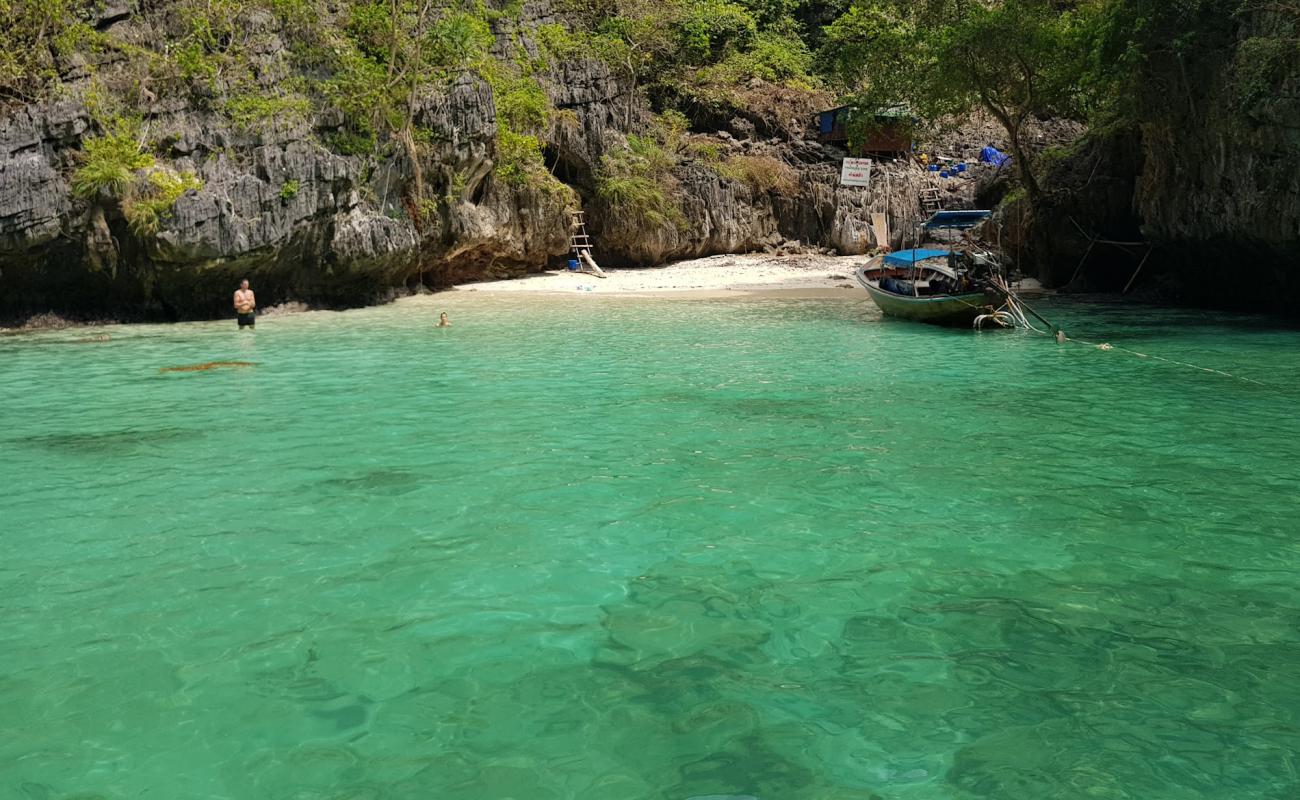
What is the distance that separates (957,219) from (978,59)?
16.7 feet

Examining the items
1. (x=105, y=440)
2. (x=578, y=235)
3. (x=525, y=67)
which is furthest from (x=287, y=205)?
(x=105, y=440)

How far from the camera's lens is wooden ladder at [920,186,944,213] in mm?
34219

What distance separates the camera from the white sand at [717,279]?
92.1 ft

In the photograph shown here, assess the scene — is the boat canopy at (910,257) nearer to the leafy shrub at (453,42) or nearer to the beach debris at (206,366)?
the leafy shrub at (453,42)

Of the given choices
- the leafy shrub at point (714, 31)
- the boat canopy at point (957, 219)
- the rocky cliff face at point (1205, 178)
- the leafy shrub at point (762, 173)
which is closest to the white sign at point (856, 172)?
the leafy shrub at point (762, 173)

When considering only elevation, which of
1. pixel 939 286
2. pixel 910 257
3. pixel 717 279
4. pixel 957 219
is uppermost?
pixel 957 219

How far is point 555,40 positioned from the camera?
31062 mm

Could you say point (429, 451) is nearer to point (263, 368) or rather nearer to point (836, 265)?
point (263, 368)

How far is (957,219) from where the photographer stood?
26688 mm

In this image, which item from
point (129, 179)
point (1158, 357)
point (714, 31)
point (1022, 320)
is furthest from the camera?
point (714, 31)

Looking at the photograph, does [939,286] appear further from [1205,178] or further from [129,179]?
[129,179]

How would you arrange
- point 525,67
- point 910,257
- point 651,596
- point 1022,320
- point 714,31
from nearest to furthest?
point 651,596 → point 1022,320 → point 910,257 → point 525,67 → point 714,31

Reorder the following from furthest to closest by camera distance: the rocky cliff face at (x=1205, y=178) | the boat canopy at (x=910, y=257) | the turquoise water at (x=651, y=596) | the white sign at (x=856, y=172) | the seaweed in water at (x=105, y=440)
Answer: the white sign at (x=856, y=172) < the boat canopy at (x=910, y=257) < the rocky cliff face at (x=1205, y=178) < the seaweed in water at (x=105, y=440) < the turquoise water at (x=651, y=596)

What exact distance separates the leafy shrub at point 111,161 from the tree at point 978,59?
16549 mm
